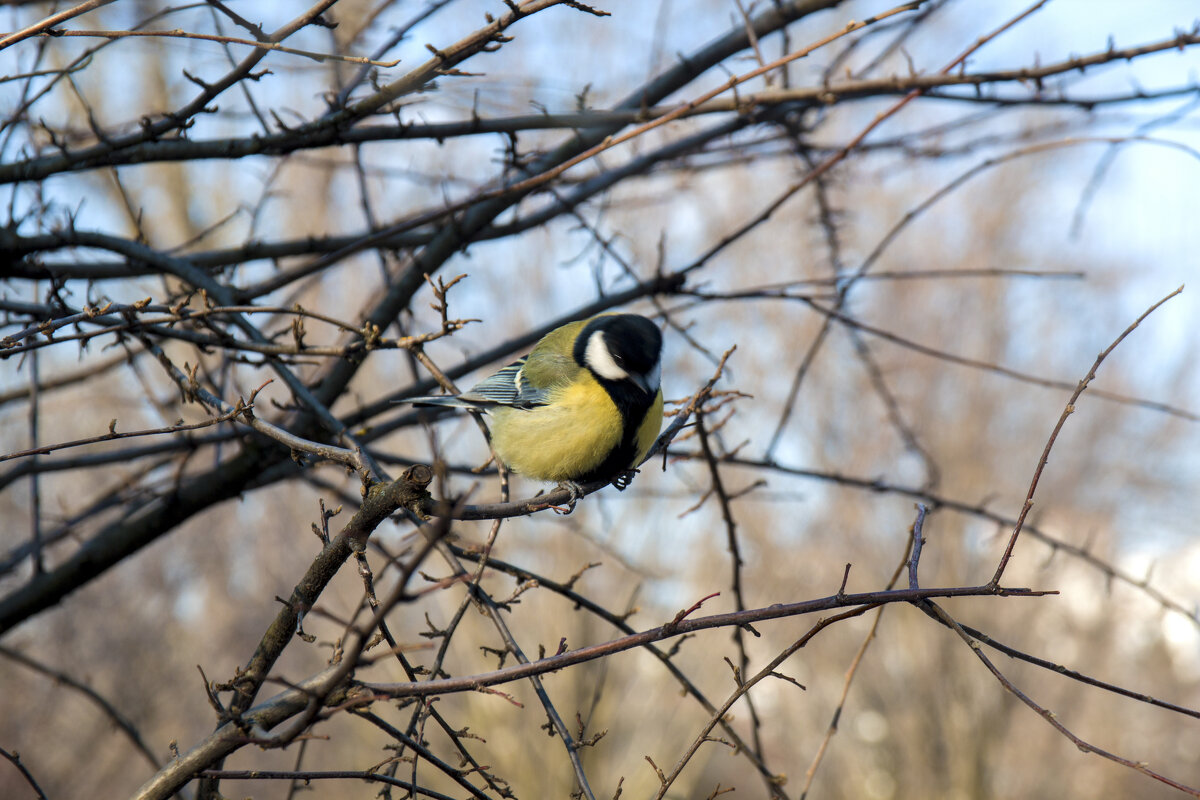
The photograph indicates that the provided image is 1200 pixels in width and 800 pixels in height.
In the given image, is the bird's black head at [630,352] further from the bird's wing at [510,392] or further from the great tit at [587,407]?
the bird's wing at [510,392]

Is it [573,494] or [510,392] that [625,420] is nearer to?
[573,494]

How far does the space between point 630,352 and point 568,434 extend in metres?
0.31

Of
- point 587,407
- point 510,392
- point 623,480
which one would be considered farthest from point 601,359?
point 623,480

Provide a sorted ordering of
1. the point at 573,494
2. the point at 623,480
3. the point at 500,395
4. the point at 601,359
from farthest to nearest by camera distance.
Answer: the point at 623,480 → the point at 500,395 → the point at 601,359 → the point at 573,494

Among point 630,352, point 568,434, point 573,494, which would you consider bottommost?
point 573,494

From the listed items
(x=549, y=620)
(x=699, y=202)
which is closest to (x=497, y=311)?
(x=699, y=202)

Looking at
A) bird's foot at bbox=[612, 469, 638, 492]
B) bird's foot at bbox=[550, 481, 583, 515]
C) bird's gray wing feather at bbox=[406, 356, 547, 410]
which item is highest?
bird's gray wing feather at bbox=[406, 356, 547, 410]

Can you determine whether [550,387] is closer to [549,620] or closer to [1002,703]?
[549,620]

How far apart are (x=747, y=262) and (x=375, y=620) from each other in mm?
10325

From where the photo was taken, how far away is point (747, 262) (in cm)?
1077

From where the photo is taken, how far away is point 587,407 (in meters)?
2.56

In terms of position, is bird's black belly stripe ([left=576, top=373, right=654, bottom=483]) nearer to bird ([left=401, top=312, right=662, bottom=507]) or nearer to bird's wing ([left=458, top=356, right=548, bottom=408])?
bird ([left=401, top=312, right=662, bottom=507])

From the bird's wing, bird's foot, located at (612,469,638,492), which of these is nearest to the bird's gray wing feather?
the bird's wing

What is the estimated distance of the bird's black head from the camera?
8.14 feet
